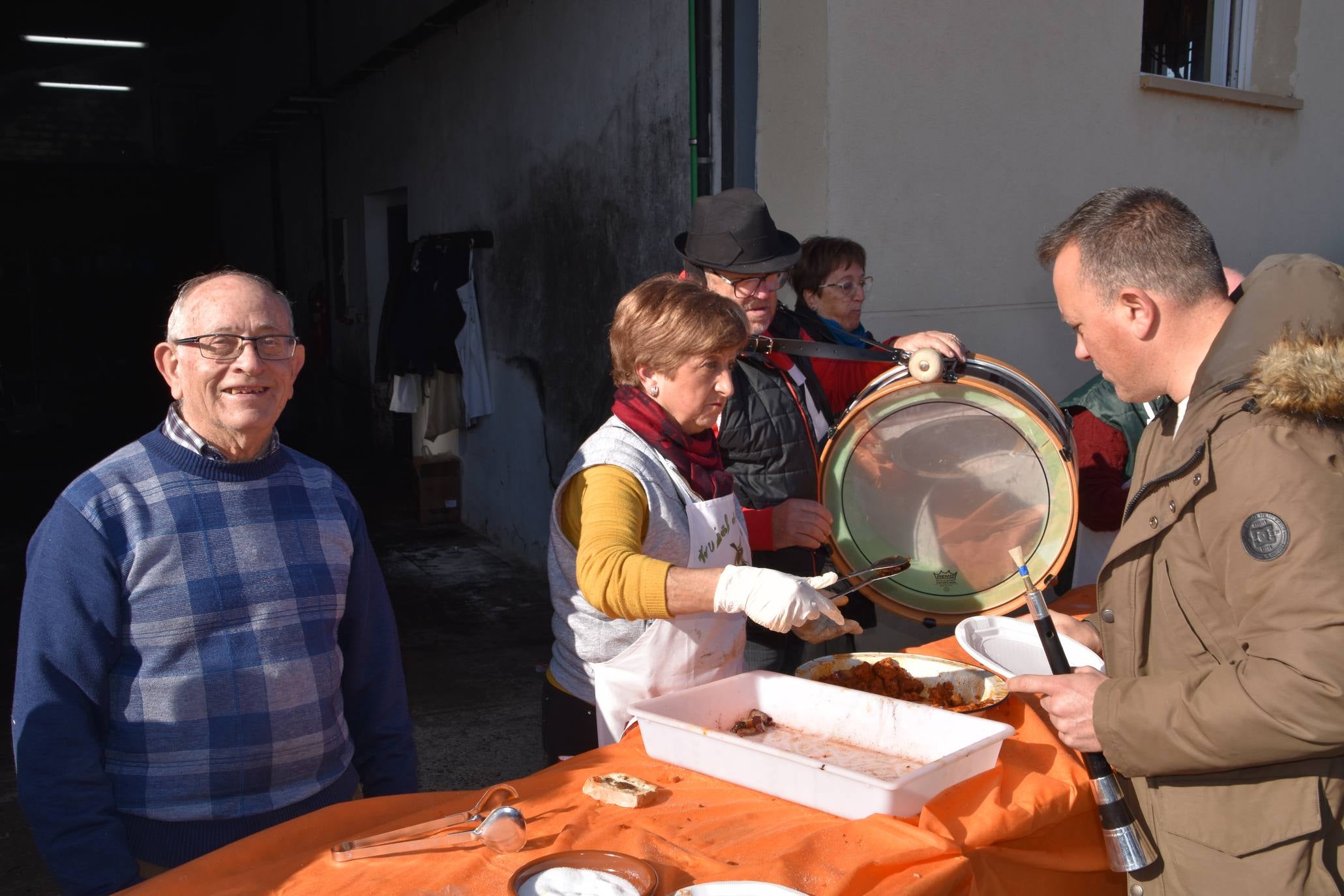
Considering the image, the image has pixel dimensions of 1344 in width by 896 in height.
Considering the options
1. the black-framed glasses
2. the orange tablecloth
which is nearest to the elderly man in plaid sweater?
the black-framed glasses

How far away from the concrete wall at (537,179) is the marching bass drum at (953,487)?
263 centimetres

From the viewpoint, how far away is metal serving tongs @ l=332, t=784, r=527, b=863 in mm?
1589

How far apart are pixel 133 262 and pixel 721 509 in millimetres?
17320

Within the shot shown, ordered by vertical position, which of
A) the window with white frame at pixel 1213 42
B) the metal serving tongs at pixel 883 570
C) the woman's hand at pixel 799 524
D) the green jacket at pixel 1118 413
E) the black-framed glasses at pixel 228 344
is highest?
the window with white frame at pixel 1213 42

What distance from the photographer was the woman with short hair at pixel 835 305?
139 inches

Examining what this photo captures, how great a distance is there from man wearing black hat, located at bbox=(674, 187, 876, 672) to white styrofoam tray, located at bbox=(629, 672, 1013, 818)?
2.22ft

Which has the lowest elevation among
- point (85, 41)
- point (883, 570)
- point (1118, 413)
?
point (883, 570)

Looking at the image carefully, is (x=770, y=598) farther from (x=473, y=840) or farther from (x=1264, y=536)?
(x=1264, y=536)

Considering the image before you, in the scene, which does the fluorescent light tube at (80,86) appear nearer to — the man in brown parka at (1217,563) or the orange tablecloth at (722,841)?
the orange tablecloth at (722,841)

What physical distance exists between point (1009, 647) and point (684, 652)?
89cm

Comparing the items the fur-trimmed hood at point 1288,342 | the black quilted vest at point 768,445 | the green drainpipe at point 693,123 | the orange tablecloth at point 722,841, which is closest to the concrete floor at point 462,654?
the black quilted vest at point 768,445

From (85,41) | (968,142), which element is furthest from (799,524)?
(85,41)

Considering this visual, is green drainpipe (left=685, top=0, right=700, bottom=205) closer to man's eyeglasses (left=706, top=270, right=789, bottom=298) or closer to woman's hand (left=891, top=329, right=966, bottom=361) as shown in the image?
man's eyeglasses (left=706, top=270, right=789, bottom=298)

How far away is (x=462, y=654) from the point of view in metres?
5.89
